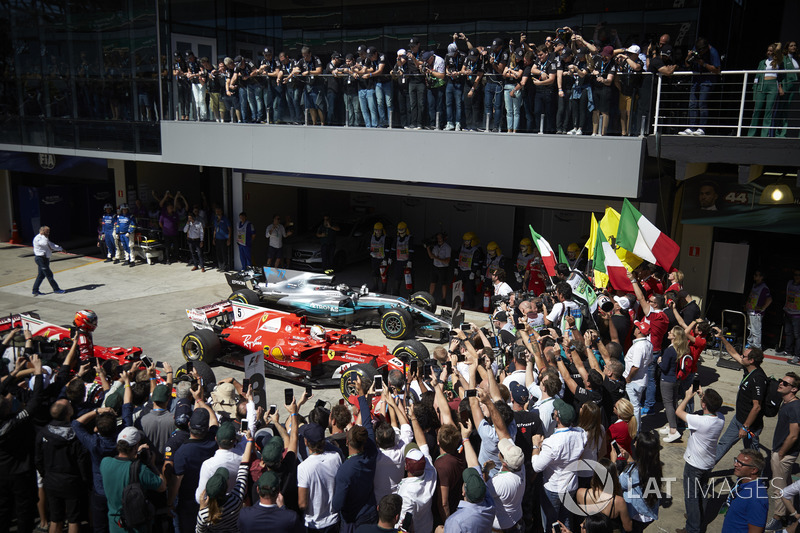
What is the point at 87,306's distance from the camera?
1438cm

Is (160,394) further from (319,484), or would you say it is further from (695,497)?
(695,497)

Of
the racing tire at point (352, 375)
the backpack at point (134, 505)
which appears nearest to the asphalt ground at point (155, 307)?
the racing tire at point (352, 375)

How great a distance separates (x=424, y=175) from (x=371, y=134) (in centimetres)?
140

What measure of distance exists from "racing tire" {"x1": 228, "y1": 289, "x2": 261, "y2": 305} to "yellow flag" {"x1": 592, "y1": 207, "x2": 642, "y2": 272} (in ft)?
→ 21.2

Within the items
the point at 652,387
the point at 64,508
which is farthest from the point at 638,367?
the point at 64,508

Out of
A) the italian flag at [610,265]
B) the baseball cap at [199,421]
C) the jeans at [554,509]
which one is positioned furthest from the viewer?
the italian flag at [610,265]

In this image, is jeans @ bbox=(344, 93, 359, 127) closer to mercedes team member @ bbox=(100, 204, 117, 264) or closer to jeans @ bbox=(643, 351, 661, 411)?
jeans @ bbox=(643, 351, 661, 411)

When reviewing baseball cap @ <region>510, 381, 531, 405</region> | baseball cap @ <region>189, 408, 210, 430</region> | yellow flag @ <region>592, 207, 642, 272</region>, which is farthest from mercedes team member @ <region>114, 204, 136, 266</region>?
baseball cap @ <region>510, 381, 531, 405</region>

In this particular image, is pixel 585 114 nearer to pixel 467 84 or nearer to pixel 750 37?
pixel 467 84

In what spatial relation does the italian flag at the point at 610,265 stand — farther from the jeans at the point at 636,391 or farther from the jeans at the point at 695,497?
the jeans at the point at 695,497

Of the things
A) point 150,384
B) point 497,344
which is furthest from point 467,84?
point 150,384

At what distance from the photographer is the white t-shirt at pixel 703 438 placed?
6129 millimetres

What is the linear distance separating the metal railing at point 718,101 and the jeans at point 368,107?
17.3 ft

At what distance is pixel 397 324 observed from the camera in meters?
12.1
